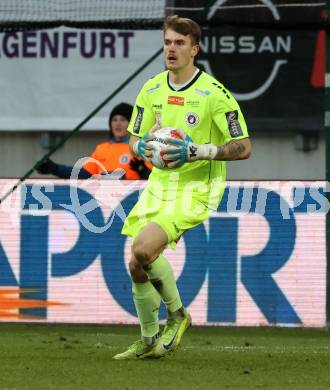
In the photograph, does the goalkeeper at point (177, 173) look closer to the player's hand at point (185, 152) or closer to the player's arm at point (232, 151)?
the player's arm at point (232, 151)

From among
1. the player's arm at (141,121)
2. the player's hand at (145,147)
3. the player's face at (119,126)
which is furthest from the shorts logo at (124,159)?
the player's hand at (145,147)

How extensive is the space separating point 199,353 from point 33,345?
4.36ft

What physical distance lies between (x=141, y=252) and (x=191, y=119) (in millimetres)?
957

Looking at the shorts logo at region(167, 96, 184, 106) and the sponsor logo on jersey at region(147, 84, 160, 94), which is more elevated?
the sponsor logo on jersey at region(147, 84, 160, 94)

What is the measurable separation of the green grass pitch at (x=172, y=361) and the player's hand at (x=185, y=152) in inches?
50.6

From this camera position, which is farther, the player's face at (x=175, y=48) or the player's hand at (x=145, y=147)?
the player's face at (x=175, y=48)

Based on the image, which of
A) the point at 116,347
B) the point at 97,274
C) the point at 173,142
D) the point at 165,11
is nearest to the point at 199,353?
the point at 116,347

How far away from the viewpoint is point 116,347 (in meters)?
10.3

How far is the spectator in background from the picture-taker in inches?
506

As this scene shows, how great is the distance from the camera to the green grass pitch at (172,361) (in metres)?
7.87

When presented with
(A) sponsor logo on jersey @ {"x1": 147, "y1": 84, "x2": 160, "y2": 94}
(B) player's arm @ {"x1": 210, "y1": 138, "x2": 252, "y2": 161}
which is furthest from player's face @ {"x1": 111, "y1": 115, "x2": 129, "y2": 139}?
(B) player's arm @ {"x1": 210, "y1": 138, "x2": 252, "y2": 161}

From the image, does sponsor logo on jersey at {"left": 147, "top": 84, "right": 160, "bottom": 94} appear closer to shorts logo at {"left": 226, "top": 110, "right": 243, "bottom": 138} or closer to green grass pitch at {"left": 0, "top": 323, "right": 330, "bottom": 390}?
shorts logo at {"left": 226, "top": 110, "right": 243, "bottom": 138}

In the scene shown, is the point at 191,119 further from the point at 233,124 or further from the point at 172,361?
the point at 172,361

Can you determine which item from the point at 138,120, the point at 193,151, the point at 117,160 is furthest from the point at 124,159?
the point at 193,151
